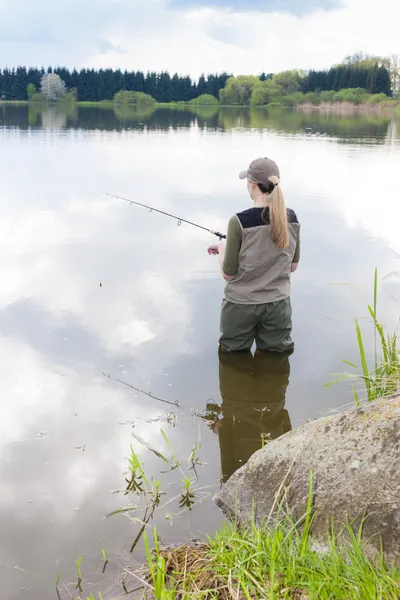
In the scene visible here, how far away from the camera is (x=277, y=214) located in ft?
14.8

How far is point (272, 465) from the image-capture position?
10.0 feet

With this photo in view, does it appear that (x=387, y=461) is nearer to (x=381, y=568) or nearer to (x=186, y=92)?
(x=381, y=568)

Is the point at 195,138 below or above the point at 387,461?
above

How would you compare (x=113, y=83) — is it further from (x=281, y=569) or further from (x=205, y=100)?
(x=281, y=569)

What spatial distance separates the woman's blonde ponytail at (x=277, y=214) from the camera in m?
4.49

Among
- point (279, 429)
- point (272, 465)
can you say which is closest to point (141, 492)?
point (272, 465)

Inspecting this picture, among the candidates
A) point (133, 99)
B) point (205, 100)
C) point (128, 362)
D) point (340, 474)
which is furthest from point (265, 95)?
point (340, 474)

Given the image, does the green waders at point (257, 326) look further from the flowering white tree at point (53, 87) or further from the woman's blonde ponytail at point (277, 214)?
the flowering white tree at point (53, 87)

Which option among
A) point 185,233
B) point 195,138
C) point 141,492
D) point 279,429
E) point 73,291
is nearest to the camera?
point 141,492

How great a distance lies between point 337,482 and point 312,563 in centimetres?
38

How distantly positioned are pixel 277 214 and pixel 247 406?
142 cm

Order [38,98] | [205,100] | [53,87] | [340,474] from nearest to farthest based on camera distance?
[340,474] < [38,98] < [53,87] < [205,100]

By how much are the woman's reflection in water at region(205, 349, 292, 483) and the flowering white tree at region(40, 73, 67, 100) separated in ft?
361

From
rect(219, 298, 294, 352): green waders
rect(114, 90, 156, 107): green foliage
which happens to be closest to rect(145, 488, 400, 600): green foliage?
rect(219, 298, 294, 352): green waders
